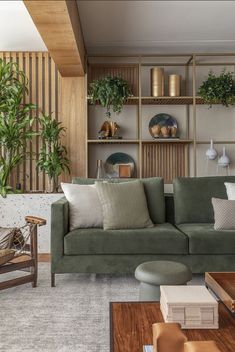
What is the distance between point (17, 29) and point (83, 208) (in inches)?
93.0

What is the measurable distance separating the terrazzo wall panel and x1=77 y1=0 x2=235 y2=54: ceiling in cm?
197

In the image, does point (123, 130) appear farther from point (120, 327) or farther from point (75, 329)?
point (120, 327)

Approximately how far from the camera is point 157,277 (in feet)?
7.41

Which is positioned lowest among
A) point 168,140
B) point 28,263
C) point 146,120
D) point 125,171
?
point 28,263

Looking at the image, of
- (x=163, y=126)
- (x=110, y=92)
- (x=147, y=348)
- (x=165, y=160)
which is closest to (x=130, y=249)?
(x=147, y=348)

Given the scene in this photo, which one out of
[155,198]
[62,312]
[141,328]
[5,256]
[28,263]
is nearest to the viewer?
[141,328]

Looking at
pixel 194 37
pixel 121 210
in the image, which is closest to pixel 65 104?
pixel 194 37

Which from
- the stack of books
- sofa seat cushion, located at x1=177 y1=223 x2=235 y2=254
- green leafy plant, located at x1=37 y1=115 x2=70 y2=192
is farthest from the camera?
green leafy plant, located at x1=37 y1=115 x2=70 y2=192

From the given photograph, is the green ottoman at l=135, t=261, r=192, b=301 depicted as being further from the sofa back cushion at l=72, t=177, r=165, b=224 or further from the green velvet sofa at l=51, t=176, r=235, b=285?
the sofa back cushion at l=72, t=177, r=165, b=224

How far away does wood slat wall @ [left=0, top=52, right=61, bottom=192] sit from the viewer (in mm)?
5523

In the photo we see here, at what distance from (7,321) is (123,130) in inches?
137

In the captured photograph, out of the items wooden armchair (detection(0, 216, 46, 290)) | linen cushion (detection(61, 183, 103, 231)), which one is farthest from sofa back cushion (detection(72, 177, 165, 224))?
wooden armchair (detection(0, 216, 46, 290))

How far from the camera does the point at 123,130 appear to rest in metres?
Answer: 5.62

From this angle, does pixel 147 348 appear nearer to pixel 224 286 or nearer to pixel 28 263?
pixel 224 286
